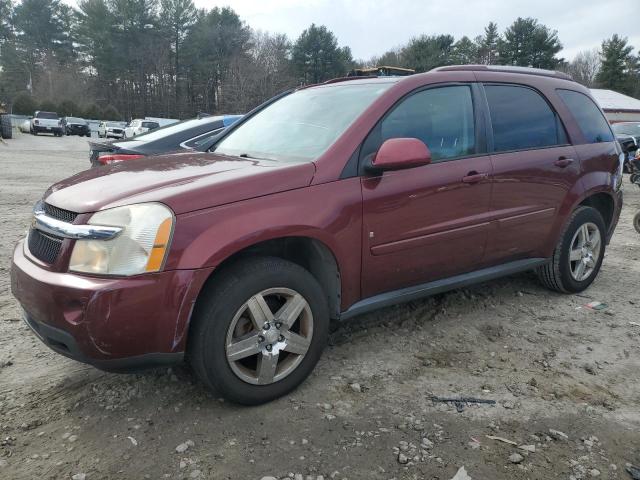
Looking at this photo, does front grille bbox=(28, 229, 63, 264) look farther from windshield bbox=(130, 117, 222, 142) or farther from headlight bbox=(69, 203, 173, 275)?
windshield bbox=(130, 117, 222, 142)

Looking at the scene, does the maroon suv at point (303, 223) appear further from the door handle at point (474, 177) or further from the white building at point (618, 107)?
the white building at point (618, 107)

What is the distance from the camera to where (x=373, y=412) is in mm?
2625

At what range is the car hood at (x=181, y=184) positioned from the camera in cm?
241

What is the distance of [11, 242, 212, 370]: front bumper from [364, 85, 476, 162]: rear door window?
1421mm

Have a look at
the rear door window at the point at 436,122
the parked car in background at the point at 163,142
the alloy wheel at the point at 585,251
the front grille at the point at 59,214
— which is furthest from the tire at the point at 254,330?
the parked car in background at the point at 163,142

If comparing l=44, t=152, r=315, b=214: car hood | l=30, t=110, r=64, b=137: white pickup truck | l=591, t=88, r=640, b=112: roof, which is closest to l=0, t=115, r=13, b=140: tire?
l=30, t=110, r=64, b=137: white pickup truck

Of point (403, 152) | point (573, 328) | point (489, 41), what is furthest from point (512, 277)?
point (489, 41)

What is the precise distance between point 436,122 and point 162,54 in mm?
63385

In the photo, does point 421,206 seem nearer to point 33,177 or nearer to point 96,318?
point 96,318

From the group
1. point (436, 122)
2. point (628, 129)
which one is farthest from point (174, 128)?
point (628, 129)

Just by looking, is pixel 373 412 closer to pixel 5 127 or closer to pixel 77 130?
pixel 5 127

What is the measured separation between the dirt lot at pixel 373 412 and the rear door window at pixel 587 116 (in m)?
1.62

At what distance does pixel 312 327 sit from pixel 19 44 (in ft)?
237

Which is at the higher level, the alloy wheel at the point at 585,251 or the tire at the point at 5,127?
the tire at the point at 5,127
